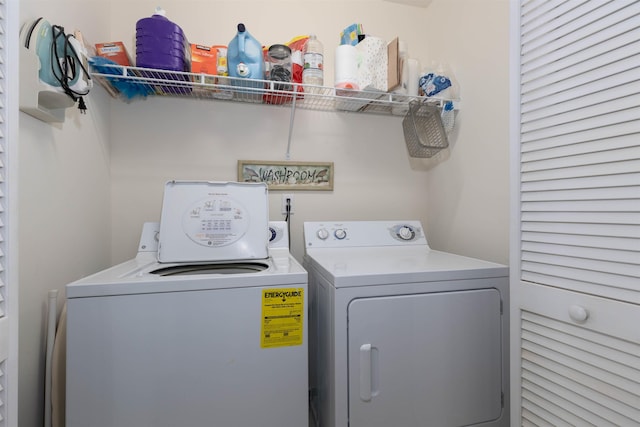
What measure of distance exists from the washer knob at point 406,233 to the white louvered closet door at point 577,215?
892 mm

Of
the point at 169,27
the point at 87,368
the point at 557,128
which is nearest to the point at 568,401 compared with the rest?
the point at 557,128

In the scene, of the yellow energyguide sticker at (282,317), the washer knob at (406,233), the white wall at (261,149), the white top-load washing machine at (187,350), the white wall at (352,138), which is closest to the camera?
the white top-load washing machine at (187,350)

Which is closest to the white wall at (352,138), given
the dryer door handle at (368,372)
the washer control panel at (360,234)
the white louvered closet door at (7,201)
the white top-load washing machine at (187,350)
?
the washer control panel at (360,234)

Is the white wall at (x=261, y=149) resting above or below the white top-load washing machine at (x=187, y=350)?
above

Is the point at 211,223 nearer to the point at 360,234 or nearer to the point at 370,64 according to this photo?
the point at 360,234

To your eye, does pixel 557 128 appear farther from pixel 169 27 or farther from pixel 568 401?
pixel 169 27

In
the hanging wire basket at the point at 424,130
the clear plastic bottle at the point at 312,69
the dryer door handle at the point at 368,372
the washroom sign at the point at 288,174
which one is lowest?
the dryer door handle at the point at 368,372

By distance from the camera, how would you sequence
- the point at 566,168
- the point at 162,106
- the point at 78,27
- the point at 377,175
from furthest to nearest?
the point at 377,175, the point at 162,106, the point at 78,27, the point at 566,168

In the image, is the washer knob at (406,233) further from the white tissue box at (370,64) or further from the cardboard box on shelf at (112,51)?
the cardboard box on shelf at (112,51)

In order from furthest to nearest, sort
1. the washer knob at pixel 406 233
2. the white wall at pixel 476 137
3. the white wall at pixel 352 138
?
the washer knob at pixel 406 233, the white wall at pixel 352 138, the white wall at pixel 476 137

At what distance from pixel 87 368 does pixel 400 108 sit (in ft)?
7.28

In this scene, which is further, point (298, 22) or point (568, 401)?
point (298, 22)

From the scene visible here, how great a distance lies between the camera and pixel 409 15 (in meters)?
2.28

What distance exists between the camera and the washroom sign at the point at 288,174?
6.50ft
